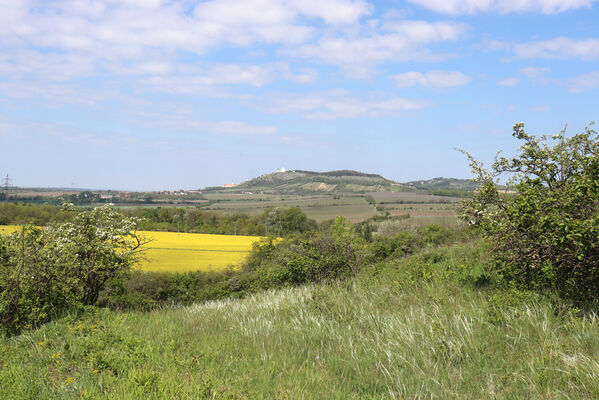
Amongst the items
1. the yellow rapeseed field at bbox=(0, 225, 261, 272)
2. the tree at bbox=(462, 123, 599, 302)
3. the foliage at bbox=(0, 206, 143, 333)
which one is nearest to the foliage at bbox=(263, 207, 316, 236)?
the yellow rapeseed field at bbox=(0, 225, 261, 272)

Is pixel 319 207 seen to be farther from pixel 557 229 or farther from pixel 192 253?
pixel 557 229

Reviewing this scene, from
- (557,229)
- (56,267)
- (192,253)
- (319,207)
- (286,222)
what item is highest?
(557,229)

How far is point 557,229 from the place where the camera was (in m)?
5.50

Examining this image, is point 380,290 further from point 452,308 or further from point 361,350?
point 361,350

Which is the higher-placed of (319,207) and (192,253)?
(319,207)

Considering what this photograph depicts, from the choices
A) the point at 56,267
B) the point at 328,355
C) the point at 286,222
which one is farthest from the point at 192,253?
the point at 328,355

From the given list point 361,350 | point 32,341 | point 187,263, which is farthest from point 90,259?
point 187,263

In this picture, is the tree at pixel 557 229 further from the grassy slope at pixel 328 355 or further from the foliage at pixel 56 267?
the foliage at pixel 56 267

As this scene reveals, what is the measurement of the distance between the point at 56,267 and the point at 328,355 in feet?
Answer: 26.2

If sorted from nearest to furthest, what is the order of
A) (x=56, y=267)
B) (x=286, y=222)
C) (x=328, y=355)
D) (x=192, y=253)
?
(x=328, y=355), (x=56, y=267), (x=192, y=253), (x=286, y=222)

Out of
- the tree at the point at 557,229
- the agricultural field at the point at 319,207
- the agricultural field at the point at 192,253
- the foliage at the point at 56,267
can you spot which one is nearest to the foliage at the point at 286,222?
the agricultural field at the point at 319,207

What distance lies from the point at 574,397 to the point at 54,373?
539cm

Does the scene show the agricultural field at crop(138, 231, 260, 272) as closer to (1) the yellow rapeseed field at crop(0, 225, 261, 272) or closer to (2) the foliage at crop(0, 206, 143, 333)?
(1) the yellow rapeseed field at crop(0, 225, 261, 272)

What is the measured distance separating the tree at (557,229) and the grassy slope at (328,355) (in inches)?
27.6
